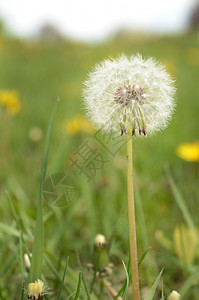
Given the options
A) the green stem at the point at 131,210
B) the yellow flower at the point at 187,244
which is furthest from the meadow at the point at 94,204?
the green stem at the point at 131,210

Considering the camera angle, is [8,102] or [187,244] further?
[8,102]

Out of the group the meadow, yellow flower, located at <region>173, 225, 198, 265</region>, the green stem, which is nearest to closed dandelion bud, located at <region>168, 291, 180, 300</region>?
the green stem

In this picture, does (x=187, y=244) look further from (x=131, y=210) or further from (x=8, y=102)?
(x=8, y=102)

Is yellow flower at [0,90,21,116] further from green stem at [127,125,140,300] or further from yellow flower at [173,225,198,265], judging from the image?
green stem at [127,125,140,300]

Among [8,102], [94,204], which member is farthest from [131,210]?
[8,102]

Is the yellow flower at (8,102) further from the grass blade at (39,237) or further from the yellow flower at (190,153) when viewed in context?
the grass blade at (39,237)

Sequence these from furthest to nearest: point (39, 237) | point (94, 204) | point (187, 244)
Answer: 1. point (94, 204)
2. point (187, 244)
3. point (39, 237)

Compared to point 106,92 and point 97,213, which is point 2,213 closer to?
point 97,213
